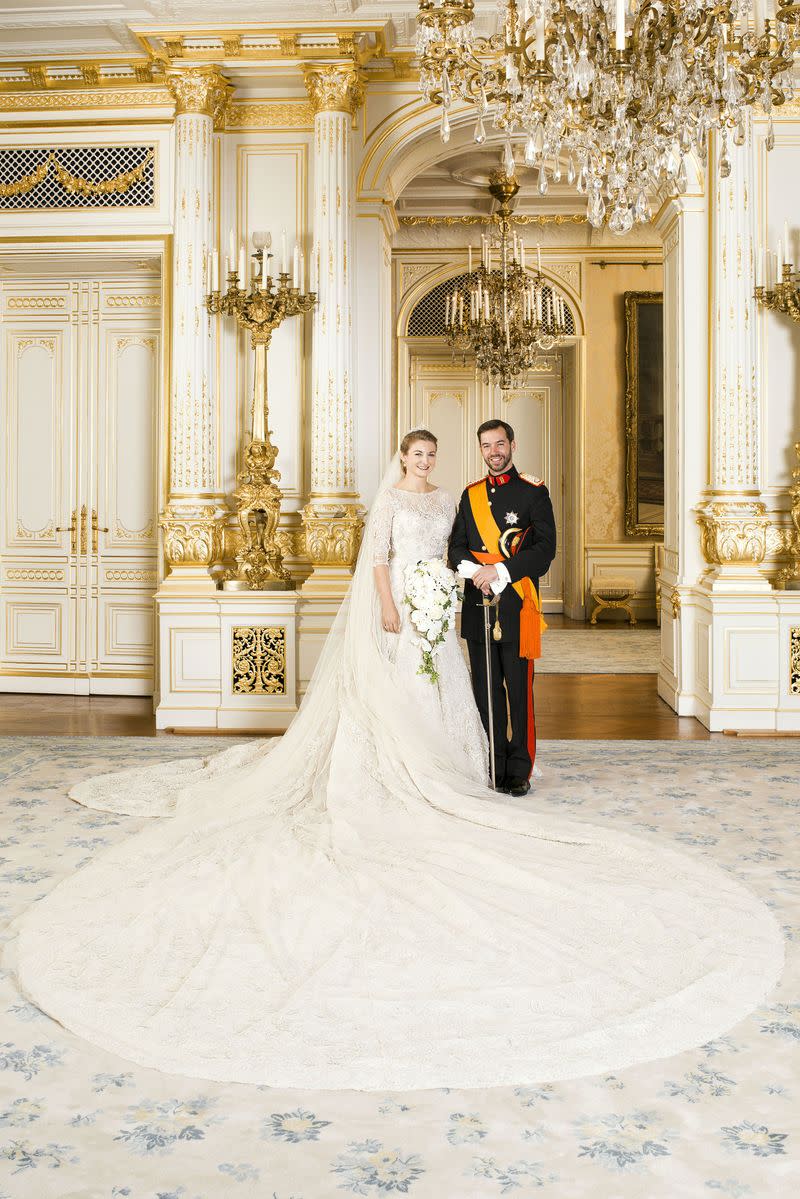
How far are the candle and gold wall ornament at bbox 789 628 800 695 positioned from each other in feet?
12.7

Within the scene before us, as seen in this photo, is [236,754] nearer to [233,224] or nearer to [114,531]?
[114,531]

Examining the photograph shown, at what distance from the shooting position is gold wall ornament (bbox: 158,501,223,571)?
6.84 meters

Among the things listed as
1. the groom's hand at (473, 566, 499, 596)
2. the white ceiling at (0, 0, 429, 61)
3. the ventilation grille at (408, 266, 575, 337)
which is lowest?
the groom's hand at (473, 566, 499, 596)

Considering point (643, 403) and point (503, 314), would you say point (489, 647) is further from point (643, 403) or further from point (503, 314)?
point (643, 403)

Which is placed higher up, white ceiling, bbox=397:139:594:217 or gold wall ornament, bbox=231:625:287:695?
white ceiling, bbox=397:139:594:217

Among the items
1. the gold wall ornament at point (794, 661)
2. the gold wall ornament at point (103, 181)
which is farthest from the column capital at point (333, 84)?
the gold wall ornament at point (794, 661)

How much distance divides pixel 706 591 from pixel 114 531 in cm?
392

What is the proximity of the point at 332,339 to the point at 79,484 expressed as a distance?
220 cm

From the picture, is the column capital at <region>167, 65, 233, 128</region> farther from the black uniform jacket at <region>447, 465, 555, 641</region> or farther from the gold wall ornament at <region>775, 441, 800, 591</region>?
the gold wall ornament at <region>775, 441, 800, 591</region>

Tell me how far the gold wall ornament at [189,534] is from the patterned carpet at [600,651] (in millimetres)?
3207

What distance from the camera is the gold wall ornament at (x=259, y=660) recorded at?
6754 mm

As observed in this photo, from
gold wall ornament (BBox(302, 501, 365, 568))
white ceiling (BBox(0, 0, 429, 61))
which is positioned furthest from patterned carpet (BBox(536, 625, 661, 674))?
white ceiling (BBox(0, 0, 429, 61))

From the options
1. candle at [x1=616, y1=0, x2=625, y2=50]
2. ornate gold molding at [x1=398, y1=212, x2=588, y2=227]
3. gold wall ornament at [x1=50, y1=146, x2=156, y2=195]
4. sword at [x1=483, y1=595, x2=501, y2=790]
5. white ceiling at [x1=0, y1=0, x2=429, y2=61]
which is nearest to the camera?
candle at [x1=616, y1=0, x2=625, y2=50]

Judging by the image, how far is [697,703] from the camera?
702 centimetres
